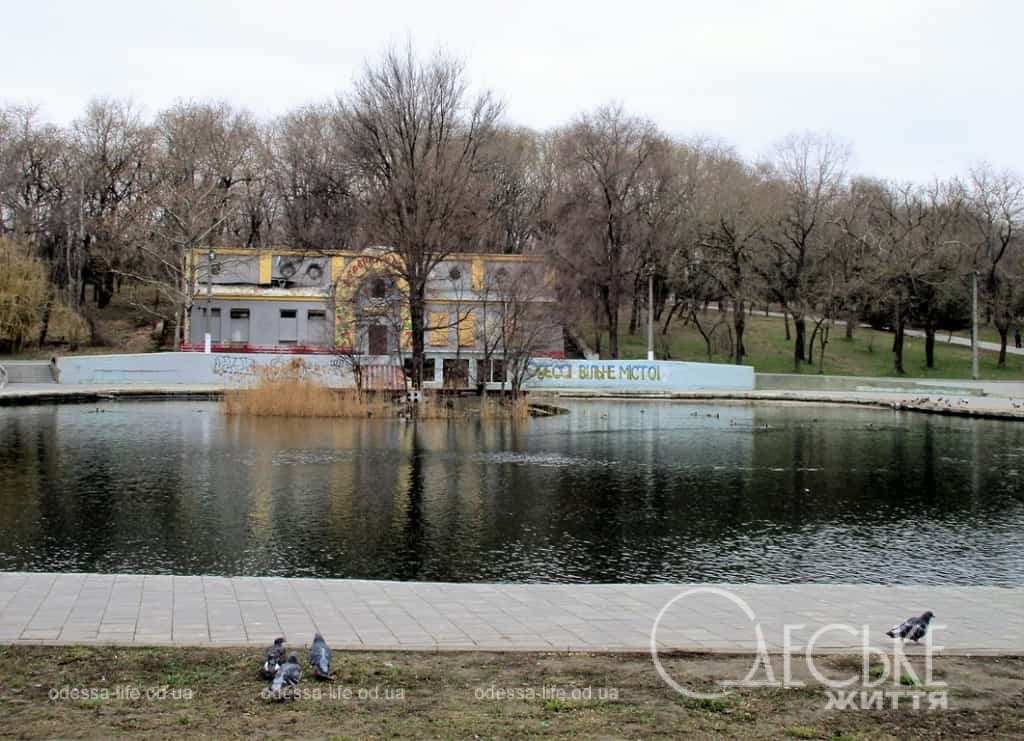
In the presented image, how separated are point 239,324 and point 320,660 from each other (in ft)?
173

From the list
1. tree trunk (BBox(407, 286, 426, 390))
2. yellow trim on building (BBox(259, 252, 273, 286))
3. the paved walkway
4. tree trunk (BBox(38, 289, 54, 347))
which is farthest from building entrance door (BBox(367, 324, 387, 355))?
the paved walkway

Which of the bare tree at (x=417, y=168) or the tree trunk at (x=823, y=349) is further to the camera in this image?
the tree trunk at (x=823, y=349)

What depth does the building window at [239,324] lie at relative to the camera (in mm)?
56875

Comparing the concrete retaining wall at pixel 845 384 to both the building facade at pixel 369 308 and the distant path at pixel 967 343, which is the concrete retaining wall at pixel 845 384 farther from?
the distant path at pixel 967 343

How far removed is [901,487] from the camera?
64.4 ft

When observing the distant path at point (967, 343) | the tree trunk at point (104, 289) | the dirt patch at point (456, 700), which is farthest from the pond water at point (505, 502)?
the distant path at point (967, 343)

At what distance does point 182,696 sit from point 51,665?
3.96ft

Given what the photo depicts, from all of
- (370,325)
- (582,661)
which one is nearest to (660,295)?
(370,325)

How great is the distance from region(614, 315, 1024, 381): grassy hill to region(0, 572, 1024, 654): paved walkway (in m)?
52.7

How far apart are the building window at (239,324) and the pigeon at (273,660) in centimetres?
5206

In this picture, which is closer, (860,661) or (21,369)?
(860,661)

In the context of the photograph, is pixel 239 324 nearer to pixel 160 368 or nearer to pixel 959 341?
pixel 160 368

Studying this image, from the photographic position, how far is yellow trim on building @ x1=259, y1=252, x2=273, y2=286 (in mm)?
57906

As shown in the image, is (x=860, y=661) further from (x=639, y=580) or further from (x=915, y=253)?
(x=915, y=253)
